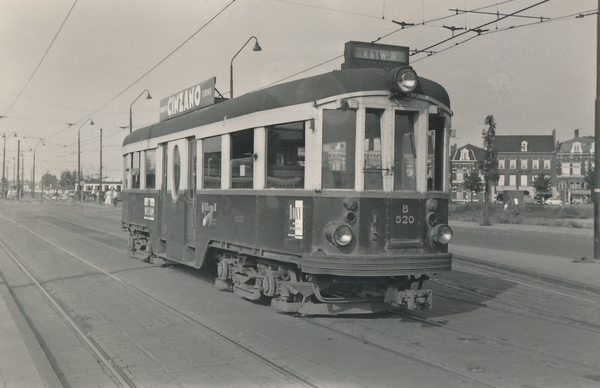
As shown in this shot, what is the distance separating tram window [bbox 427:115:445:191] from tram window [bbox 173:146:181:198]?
5447 mm

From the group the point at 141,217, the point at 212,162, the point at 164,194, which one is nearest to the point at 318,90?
the point at 212,162

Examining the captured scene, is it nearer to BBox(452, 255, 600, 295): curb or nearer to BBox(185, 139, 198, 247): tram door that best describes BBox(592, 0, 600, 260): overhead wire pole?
BBox(452, 255, 600, 295): curb

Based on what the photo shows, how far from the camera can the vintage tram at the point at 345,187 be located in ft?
23.8

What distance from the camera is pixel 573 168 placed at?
85.1 metres

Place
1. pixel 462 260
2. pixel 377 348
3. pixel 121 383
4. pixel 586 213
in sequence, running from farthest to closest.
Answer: pixel 586 213 → pixel 462 260 → pixel 377 348 → pixel 121 383

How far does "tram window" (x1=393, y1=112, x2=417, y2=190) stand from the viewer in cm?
747

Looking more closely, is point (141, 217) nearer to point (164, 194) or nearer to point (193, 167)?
point (164, 194)

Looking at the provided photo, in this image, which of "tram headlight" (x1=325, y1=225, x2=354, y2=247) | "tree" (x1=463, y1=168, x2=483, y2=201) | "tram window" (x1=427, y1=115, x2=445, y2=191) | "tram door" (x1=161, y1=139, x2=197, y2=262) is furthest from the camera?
"tree" (x1=463, y1=168, x2=483, y2=201)

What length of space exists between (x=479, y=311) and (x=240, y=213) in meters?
3.80

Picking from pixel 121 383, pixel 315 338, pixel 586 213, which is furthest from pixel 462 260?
pixel 586 213

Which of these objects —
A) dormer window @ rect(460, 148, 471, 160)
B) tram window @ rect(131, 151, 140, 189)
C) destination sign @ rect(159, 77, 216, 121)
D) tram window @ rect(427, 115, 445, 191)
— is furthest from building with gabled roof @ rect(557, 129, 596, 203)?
tram window @ rect(427, 115, 445, 191)

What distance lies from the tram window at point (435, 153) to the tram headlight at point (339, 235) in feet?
4.40

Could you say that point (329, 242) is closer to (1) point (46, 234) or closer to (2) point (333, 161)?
(2) point (333, 161)

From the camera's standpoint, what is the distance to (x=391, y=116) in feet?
24.2
